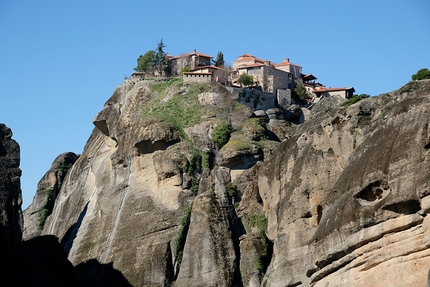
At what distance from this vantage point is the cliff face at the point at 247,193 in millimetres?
63156

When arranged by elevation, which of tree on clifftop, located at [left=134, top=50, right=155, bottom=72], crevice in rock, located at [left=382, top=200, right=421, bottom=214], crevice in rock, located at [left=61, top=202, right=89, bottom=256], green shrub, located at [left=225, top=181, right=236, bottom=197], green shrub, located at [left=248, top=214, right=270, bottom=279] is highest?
tree on clifftop, located at [left=134, top=50, right=155, bottom=72]

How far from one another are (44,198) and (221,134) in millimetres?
21499

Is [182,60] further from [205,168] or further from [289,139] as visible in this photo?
[289,139]

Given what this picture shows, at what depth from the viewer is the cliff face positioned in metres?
63.2

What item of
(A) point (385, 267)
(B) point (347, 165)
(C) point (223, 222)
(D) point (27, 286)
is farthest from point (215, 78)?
(A) point (385, 267)

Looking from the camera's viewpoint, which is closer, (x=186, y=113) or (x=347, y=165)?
(x=347, y=165)

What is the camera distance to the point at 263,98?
4085 inches

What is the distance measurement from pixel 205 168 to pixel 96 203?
10.6 metres

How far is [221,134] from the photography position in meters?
96.6

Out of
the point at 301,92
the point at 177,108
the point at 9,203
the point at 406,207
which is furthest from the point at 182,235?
the point at 406,207

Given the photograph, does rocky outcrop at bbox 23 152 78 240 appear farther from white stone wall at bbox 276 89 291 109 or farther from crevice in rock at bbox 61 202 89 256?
white stone wall at bbox 276 89 291 109

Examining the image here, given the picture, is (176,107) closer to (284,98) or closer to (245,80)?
(245,80)

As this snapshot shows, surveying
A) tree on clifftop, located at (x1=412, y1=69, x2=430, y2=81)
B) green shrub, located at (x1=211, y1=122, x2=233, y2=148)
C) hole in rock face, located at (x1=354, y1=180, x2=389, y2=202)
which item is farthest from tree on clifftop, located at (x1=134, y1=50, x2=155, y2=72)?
hole in rock face, located at (x1=354, y1=180, x2=389, y2=202)

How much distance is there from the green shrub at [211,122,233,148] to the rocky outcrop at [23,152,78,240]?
20.1m
